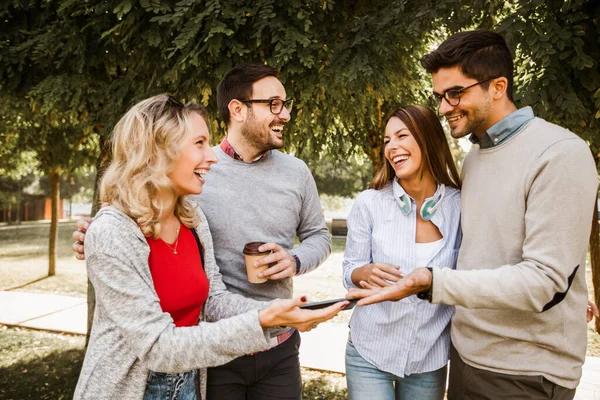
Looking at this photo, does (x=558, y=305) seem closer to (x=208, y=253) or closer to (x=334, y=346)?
(x=208, y=253)

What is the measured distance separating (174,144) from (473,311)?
1463 millimetres

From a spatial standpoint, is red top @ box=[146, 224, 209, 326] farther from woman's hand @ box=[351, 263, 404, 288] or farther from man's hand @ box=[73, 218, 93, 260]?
woman's hand @ box=[351, 263, 404, 288]

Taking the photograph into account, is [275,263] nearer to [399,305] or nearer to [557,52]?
[399,305]

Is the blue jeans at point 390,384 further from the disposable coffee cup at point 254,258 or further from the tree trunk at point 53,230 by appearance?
the tree trunk at point 53,230

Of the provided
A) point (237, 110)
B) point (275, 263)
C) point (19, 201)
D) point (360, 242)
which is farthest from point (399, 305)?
point (19, 201)

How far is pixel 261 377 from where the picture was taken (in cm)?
274

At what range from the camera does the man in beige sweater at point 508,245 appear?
6.17ft

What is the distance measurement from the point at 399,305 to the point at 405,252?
0.86ft

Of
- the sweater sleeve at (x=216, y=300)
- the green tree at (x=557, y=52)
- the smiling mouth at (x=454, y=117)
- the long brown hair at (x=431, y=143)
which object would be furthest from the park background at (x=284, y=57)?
the sweater sleeve at (x=216, y=300)

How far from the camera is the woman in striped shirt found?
2473 millimetres

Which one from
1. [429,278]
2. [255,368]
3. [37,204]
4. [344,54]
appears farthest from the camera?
[37,204]

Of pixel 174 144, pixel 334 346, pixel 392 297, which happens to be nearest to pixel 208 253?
pixel 174 144

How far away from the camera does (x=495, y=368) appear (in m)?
2.09

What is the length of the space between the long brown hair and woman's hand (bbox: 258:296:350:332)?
1091mm
